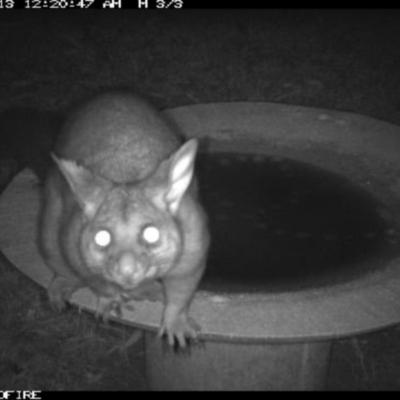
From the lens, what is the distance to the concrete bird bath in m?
3.04

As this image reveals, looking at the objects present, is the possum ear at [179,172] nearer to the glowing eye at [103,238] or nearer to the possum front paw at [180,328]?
the glowing eye at [103,238]

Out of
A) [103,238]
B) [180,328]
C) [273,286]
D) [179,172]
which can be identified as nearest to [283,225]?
[273,286]

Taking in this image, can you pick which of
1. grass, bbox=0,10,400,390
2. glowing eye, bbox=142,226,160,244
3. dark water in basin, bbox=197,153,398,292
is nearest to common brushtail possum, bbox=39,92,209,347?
glowing eye, bbox=142,226,160,244

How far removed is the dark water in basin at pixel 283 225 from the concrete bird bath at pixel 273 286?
0.07 ft

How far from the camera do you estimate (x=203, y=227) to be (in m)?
3.21

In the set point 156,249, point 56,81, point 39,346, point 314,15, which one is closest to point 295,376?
point 156,249

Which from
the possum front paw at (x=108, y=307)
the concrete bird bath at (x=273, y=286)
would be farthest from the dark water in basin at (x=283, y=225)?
the possum front paw at (x=108, y=307)

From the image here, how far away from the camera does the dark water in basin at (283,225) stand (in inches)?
138

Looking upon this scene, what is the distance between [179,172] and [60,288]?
0.94 m

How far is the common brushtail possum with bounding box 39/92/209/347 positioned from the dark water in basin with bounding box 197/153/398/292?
343 mm

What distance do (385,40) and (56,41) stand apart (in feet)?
15.4

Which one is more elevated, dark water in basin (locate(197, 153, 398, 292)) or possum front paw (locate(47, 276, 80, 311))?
dark water in basin (locate(197, 153, 398, 292))

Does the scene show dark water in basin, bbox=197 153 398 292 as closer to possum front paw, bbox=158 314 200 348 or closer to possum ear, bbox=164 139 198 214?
possum front paw, bbox=158 314 200 348
